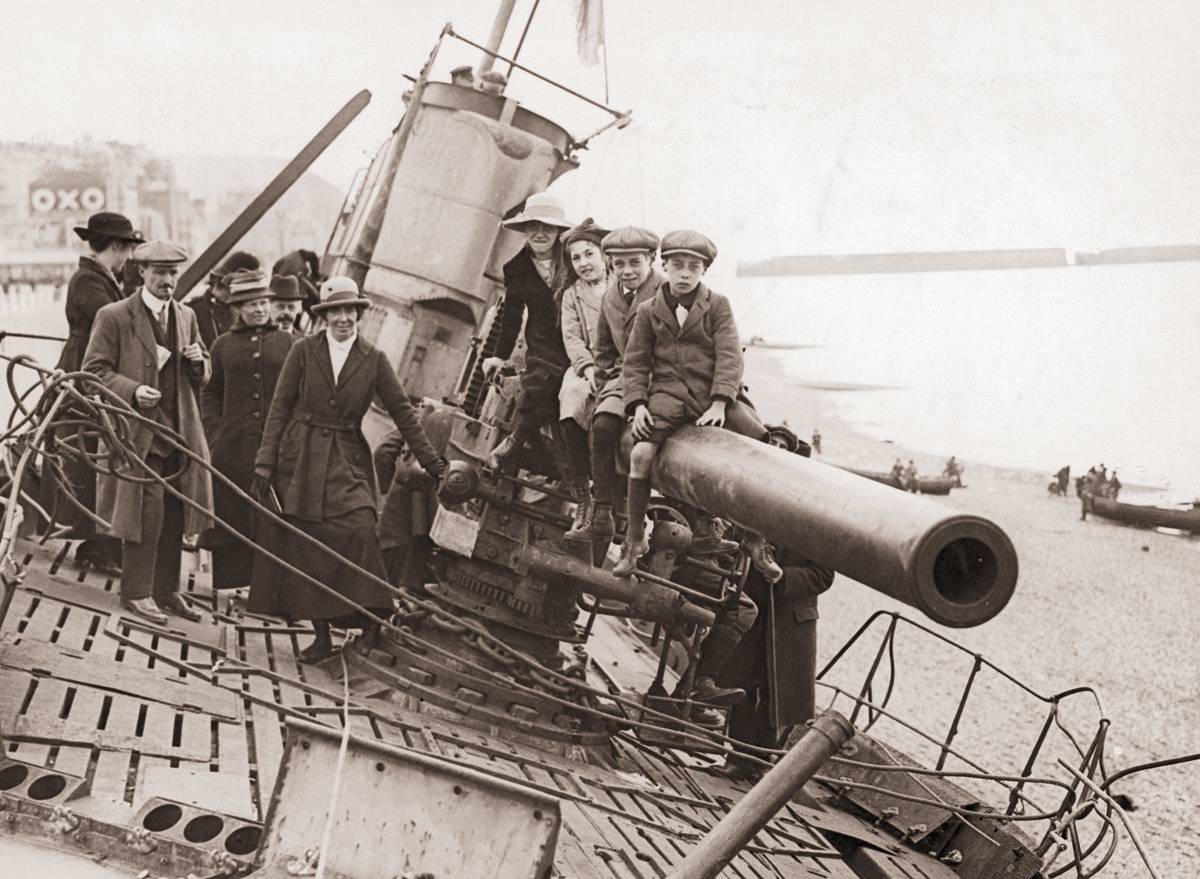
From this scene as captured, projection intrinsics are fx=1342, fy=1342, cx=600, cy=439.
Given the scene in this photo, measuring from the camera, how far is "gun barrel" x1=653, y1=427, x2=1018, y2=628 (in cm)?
332

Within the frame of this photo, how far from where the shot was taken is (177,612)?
6.44 meters

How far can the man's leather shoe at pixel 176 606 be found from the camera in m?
6.44

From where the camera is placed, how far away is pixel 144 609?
6.22 m

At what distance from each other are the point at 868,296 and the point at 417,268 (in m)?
3.95

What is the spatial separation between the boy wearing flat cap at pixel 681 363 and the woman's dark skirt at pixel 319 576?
68.0 inches

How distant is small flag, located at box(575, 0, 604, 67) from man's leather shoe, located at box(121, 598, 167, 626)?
6696 millimetres

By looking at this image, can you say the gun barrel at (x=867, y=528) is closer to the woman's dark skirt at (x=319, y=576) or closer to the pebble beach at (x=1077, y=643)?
the woman's dark skirt at (x=319, y=576)

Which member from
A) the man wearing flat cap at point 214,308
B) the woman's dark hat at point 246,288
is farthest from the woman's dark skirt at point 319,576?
the man wearing flat cap at point 214,308

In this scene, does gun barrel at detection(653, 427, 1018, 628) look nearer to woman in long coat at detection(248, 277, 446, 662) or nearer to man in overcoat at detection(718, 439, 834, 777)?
woman in long coat at detection(248, 277, 446, 662)

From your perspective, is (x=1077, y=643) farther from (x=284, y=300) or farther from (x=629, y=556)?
(x=284, y=300)

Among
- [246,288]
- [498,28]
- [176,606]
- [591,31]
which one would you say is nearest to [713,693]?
[176,606]

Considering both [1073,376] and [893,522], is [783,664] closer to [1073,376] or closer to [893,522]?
[893,522]

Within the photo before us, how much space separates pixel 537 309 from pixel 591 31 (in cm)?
579

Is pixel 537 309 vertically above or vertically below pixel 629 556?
above
